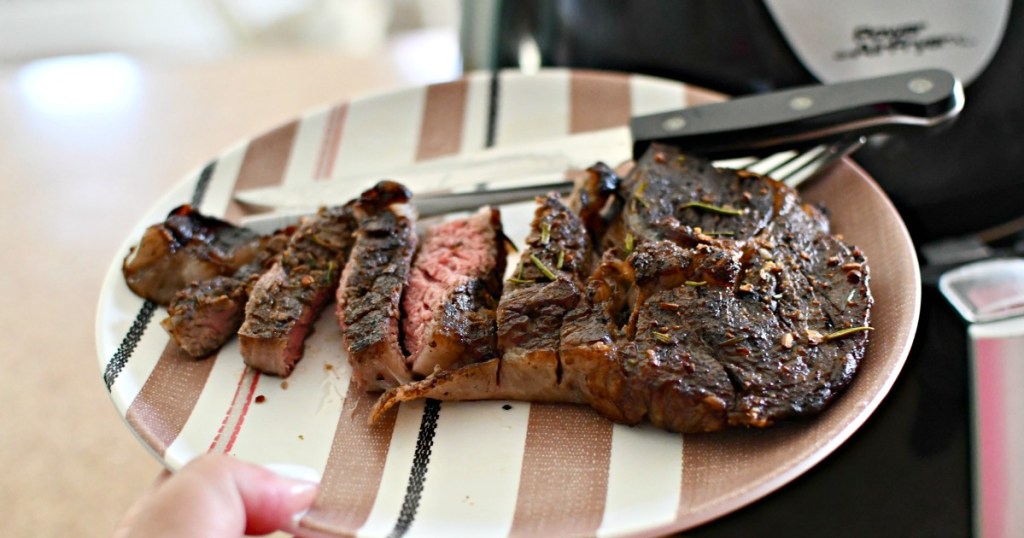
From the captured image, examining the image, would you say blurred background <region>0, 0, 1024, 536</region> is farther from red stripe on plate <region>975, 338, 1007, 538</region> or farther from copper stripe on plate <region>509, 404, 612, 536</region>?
copper stripe on plate <region>509, 404, 612, 536</region>

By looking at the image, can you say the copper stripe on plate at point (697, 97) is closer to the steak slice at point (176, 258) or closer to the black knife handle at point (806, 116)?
the black knife handle at point (806, 116)

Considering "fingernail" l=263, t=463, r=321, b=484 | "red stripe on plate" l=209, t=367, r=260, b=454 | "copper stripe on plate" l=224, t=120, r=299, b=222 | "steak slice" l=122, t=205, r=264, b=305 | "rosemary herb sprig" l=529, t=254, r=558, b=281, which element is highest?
"copper stripe on plate" l=224, t=120, r=299, b=222

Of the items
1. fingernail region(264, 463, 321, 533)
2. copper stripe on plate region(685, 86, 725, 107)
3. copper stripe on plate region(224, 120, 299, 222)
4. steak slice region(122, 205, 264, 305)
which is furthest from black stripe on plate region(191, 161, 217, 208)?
copper stripe on plate region(685, 86, 725, 107)

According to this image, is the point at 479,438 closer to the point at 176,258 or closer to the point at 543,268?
the point at 543,268

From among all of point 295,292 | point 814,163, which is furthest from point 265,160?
point 814,163

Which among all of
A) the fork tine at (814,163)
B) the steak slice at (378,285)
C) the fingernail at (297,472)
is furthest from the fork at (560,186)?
the fingernail at (297,472)
